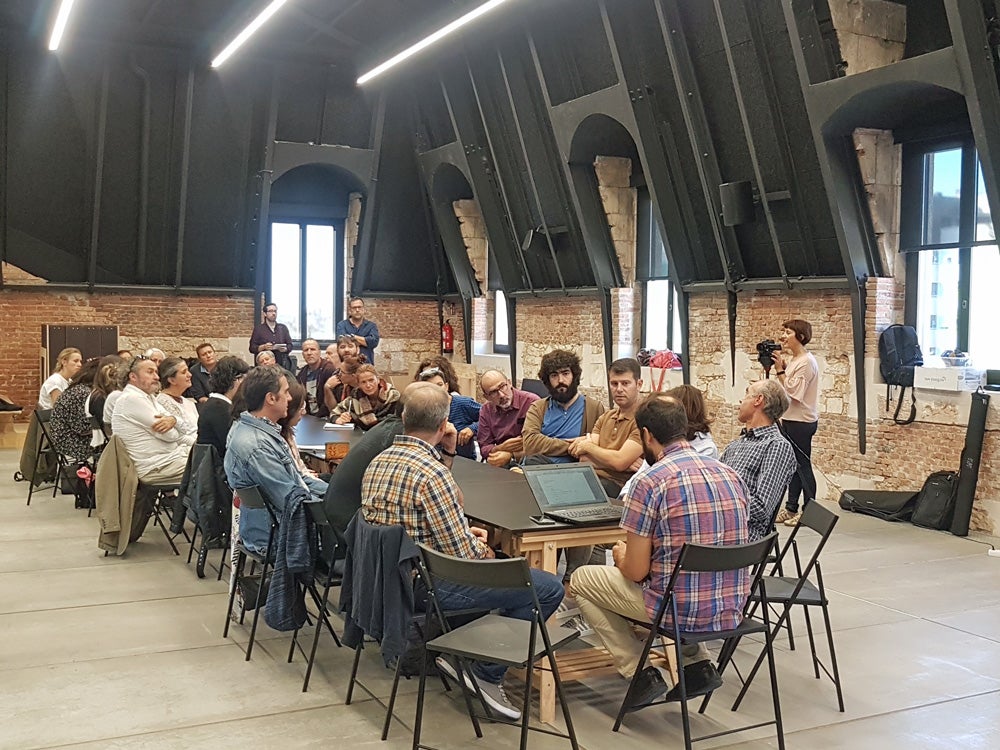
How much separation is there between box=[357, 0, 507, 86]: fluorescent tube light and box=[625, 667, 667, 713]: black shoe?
636 cm

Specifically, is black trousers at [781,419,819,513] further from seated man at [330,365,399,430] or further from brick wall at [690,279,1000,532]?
seated man at [330,365,399,430]

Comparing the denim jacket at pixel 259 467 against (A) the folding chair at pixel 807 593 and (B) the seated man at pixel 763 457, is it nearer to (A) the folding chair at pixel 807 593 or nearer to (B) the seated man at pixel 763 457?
(B) the seated man at pixel 763 457

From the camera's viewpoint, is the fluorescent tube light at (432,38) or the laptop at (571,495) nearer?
the laptop at (571,495)

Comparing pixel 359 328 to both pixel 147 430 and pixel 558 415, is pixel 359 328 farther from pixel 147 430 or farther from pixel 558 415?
pixel 558 415

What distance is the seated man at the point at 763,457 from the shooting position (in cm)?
446

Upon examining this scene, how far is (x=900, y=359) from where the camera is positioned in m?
8.21

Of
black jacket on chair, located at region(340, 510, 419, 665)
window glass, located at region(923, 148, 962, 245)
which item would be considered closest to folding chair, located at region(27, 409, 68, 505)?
black jacket on chair, located at region(340, 510, 419, 665)

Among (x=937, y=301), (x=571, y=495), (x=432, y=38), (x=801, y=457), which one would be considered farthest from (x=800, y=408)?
(x=432, y=38)

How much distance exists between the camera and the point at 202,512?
19.2ft

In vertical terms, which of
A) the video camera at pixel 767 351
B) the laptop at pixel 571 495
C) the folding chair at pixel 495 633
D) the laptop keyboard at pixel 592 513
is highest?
the video camera at pixel 767 351

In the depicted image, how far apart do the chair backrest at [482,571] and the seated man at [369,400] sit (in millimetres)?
3456

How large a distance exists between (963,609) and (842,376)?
340 cm

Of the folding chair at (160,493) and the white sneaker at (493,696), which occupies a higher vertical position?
the folding chair at (160,493)

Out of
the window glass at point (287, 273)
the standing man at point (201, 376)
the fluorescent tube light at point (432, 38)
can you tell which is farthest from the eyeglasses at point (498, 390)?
the window glass at point (287, 273)
